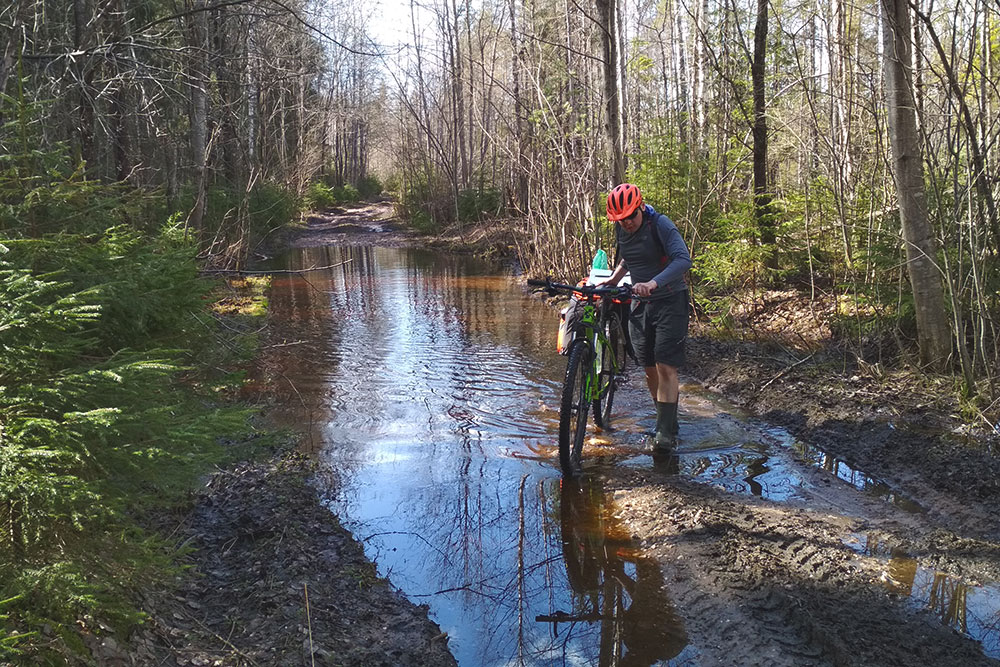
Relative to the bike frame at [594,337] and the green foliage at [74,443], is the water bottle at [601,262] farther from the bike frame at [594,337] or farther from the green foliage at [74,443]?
the green foliage at [74,443]

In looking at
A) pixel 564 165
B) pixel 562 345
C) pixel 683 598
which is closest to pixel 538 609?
pixel 683 598

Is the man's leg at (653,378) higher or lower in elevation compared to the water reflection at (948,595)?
higher

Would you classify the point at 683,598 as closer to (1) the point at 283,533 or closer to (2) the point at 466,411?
(1) the point at 283,533

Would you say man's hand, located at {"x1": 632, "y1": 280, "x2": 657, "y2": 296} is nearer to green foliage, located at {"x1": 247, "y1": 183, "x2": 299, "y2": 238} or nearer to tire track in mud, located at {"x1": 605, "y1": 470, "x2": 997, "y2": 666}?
tire track in mud, located at {"x1": 605, "y1": 470, "x2": 997, "y2": 666}

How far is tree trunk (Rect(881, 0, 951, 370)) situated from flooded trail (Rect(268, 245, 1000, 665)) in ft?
5.00

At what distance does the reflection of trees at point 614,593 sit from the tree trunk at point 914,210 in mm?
3326

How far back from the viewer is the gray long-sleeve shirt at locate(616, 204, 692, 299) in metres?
5.15

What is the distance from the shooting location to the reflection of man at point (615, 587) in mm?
3197

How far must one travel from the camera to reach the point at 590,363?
17.7 feet

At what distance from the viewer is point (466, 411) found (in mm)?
6789

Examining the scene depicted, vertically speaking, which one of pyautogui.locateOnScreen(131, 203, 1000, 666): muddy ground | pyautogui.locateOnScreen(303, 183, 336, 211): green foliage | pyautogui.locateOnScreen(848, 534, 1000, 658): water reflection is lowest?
pyautogui.locateOnScreen(848, 534, 1000, 658): water reflection

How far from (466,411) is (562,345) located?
66.4 inches

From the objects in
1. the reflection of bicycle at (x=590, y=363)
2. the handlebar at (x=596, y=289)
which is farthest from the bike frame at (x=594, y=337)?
the handlebar at (x=596, y=289)

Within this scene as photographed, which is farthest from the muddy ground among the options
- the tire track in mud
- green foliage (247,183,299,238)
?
green foliage (247,183,299,238)
